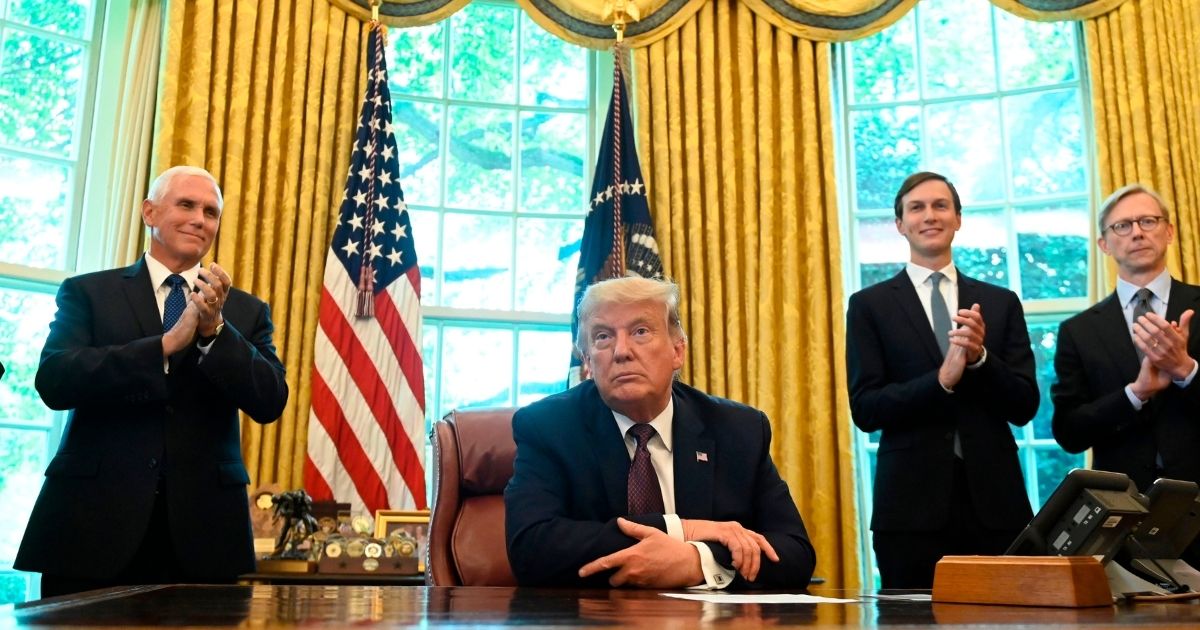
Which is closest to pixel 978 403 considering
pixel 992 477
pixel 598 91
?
pixel 992 477

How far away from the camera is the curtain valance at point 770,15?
4941mm

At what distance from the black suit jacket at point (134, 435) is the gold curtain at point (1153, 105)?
3559 millimetres

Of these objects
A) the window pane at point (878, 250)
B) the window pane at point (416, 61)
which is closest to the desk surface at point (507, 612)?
the window pane at point (878, 250)

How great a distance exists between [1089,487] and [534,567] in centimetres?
100

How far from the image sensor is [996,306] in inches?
130

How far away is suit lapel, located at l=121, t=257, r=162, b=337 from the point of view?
9.25ft

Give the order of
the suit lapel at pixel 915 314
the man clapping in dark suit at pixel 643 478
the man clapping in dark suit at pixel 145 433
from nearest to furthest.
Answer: the man clapping in dark suit at pixel 643 478 < the man clapping in dark suit at pixel 145 433 < the suit lapel at pixel 915 314

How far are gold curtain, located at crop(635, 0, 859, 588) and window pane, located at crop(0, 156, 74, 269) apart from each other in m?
2.48

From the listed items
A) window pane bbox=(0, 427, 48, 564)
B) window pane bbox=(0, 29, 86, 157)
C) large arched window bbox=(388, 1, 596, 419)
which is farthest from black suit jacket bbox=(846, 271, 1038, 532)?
window pane bbox=(0, 29, 86, 157)

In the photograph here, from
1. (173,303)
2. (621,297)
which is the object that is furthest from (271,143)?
(621,297)

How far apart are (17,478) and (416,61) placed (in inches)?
97.7

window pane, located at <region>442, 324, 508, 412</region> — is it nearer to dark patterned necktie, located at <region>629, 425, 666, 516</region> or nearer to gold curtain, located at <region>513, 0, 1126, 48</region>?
gold curtain, located at <region>513, 0, 1126, 48</region>

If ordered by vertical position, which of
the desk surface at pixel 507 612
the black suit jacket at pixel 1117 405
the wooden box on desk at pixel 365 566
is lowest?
the wooden box on desk at pixel 365 566

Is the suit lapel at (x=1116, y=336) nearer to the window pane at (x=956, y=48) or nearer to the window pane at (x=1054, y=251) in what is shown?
the window pane at (x=1054, y=251)
